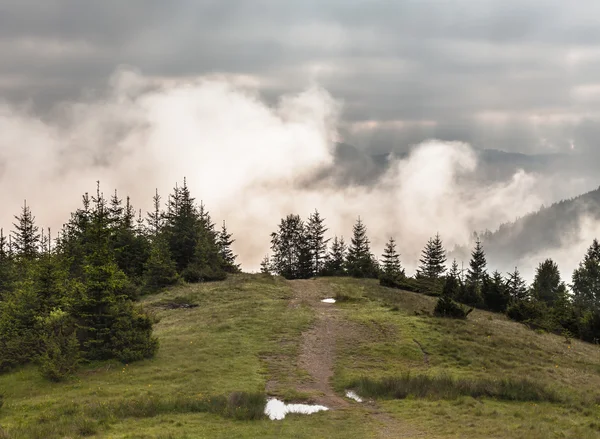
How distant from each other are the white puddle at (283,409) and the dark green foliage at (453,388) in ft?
12.3

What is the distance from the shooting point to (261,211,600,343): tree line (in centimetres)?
5331

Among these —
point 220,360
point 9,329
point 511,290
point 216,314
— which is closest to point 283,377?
point 220,360

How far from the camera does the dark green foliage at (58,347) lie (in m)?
29.3

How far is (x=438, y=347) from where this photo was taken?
36.1 meters

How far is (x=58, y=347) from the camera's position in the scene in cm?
2992

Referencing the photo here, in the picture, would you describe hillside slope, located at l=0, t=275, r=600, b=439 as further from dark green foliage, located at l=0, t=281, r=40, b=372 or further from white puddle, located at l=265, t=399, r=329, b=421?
dark green foliage, located at l=0, t=281, r=40, b=372

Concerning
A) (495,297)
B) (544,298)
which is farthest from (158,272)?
(544,298)

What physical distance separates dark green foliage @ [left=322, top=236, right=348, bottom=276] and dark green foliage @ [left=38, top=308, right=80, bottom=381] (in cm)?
6321

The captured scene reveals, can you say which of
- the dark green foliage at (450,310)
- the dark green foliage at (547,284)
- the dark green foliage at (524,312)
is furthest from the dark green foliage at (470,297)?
the dark green foliage at (547,284)

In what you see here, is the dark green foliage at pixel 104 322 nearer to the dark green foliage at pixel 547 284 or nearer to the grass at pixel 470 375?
the grass at pixel 470 375

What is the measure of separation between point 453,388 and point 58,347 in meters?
24.5

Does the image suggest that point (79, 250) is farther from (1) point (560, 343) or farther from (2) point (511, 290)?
(2) point (511, 290)

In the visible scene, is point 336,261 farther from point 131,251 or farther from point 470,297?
point 131,251

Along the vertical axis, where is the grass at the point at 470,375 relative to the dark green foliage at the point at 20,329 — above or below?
below
